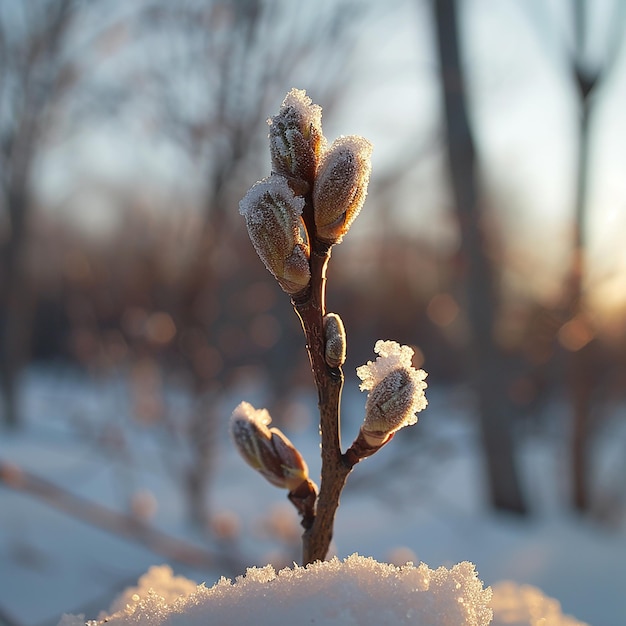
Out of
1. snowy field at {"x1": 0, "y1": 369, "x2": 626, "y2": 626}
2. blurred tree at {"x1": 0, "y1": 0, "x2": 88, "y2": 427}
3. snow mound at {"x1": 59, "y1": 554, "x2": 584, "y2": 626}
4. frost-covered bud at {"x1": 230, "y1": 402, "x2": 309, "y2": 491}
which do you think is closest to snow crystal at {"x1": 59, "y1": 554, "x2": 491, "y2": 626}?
snow mound at {"x1": 59, "y1": 554, "x2": 584, "y2": 626}

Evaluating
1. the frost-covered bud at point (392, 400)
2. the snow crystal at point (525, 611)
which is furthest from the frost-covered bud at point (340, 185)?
the snow crystal at point (525, 611)

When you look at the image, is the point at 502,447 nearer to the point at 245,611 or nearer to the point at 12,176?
the point at 245,611

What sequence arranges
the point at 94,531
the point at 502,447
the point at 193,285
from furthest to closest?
1. the point at 502,447
2. the point at 193,285
3. the point at 94,531

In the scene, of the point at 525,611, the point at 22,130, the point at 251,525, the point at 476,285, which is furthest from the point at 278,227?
the point at 22,130

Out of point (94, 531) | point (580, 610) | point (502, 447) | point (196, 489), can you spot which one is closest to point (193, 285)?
point (196, 489)

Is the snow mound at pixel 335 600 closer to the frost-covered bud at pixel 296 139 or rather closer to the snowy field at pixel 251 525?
→ the frost-covered bud at pixel 296 139

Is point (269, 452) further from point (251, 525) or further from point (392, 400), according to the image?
point (251, 525)

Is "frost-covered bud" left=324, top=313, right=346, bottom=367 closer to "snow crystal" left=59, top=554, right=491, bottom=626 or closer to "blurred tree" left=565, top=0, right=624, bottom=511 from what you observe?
"snow crystal" left=59, top=554, right=491, bottom=626
